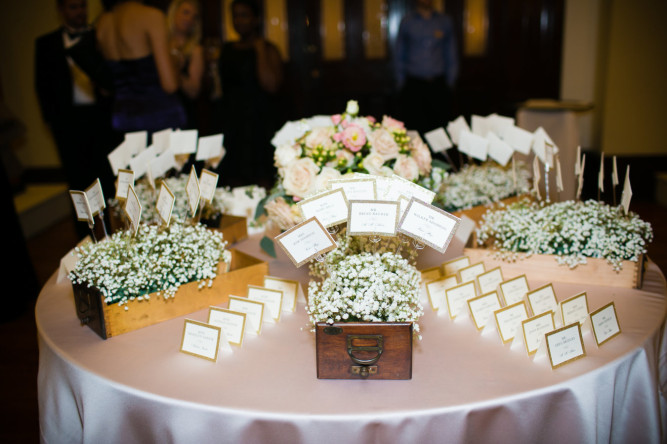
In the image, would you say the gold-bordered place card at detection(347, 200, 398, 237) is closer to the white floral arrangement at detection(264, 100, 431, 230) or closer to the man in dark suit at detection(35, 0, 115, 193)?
the white floral arrangement at detection(264, 100, 431, 230)

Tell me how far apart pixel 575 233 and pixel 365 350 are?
0.91 m

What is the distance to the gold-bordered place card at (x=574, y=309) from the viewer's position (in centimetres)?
142

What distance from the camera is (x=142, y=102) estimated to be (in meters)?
3.25

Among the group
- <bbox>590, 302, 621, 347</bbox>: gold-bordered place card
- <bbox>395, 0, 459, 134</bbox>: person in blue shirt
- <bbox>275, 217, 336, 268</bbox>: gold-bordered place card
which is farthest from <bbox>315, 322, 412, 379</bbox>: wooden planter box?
<bbox>395, 0, 459, 134</bbox>: person in blue shirt

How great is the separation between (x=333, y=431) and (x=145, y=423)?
433 millimetres

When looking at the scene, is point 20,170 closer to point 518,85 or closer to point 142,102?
point 142,102

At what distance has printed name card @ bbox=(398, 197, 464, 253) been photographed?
4.15ft

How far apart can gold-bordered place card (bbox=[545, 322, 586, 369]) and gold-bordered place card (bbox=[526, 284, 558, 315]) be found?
195mm

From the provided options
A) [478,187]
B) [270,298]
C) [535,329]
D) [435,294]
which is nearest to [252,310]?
[270,298]

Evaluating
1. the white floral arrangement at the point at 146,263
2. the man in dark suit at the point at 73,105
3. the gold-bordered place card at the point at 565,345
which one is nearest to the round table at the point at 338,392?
the gold-bordered place card at the point at 565,345

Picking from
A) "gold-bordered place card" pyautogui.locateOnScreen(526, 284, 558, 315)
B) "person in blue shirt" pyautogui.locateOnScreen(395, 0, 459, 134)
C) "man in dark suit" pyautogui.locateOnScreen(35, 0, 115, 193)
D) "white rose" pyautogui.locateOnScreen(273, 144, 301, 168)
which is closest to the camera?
"gold-bordered place card" pyautogui.locateOnScreen(526, 284, 558, 315)

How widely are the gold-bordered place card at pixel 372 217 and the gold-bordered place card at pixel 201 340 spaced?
0.43 m

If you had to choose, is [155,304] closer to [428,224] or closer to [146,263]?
[146,263]

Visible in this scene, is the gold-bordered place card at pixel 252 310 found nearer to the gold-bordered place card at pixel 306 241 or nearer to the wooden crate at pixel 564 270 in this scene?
the gold-bordered place card at pixel 306 241
